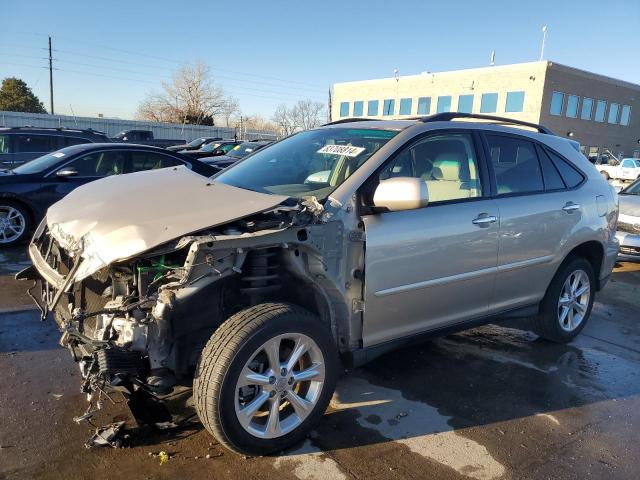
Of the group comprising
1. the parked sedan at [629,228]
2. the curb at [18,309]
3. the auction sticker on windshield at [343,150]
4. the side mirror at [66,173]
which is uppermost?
the auction sticker on windshield at [343,150]

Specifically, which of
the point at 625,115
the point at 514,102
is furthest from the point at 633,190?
the point at 625,115

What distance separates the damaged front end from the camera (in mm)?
2547

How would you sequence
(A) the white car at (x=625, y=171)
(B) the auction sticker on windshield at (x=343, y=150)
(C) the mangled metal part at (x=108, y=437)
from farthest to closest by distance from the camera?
(A) the white car at (x=625, y=171) → (B) the auction sticker on windshield at (x=343, y=150) → (C) the mangled metal part at (x=108, y=437)

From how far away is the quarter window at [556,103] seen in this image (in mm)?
37312

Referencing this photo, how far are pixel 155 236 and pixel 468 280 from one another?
2153 mm

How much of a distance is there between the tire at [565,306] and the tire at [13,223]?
6863 millimetres

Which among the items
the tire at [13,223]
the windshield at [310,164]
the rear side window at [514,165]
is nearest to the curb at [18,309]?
the windshield at [310,164]

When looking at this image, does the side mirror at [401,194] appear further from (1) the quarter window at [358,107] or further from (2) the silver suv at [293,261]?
(1) the quarter window at [358,107]

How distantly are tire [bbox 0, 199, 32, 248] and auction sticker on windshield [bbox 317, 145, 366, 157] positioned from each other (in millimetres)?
5675

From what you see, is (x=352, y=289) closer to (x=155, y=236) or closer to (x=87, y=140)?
(x=155, y=236)

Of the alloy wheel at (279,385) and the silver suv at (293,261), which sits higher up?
the silver suv at (293,261)

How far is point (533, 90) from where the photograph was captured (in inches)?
1443

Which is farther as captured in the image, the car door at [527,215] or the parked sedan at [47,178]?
the parked sedan at [47,178]

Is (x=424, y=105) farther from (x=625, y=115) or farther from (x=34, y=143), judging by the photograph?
(x=34, y=143)
